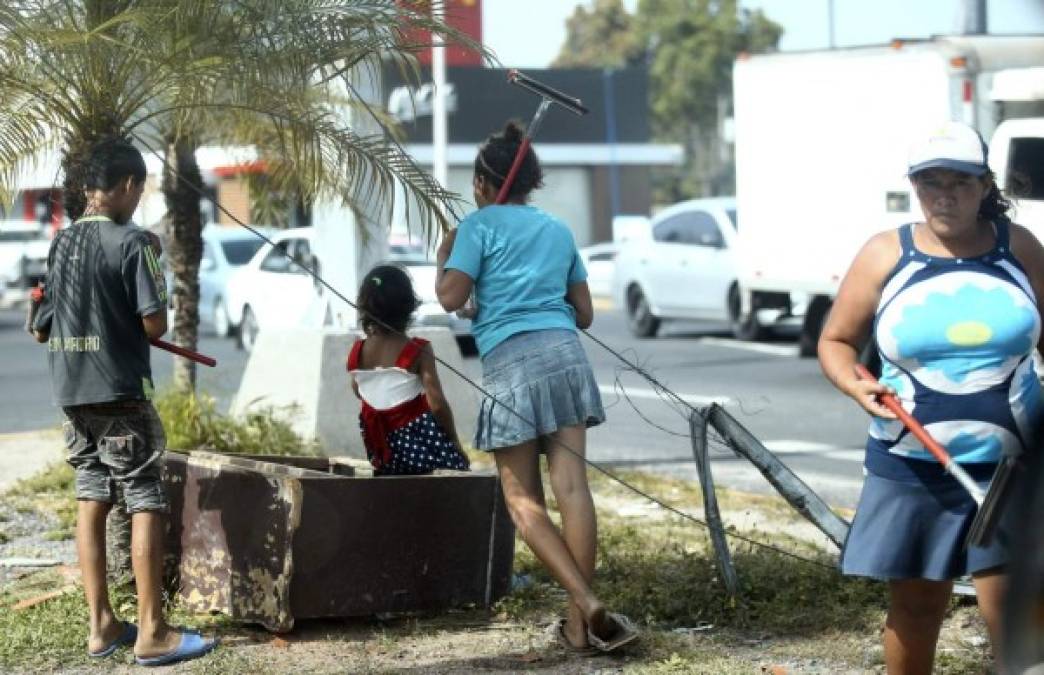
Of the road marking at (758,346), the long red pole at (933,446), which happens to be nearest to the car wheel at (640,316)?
the road marking at (758,346)

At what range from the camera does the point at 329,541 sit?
20.3ft

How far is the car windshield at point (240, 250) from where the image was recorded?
24.0 metres

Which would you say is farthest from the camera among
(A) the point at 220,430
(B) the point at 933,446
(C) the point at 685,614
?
(A) the point at 220,430

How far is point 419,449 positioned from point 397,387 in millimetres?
263

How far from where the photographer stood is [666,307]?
70.8ft

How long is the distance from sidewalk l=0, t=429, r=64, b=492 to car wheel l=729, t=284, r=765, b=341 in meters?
9.61

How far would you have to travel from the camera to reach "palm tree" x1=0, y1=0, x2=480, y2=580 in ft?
22.7

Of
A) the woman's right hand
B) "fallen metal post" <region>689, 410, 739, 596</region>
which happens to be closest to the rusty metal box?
"fallen metal post" <region>689, 410, 739, 596</region>

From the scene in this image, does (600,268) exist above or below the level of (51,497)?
below

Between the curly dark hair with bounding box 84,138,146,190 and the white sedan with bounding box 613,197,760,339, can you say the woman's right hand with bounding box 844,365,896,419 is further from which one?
the white sedan with bounding box 613,197,760,339

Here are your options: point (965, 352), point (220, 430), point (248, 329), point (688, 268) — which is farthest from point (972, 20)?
point (965, 352)

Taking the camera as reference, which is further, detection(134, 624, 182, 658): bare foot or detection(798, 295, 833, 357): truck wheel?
detection(798, 295, 833, 357): truck wheel

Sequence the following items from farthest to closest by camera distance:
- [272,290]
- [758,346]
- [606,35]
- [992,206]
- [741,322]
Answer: [606,35] → [741,322] → [272,290] → [758,346] → [992,206]

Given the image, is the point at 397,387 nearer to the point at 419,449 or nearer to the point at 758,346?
the point at 419,449
